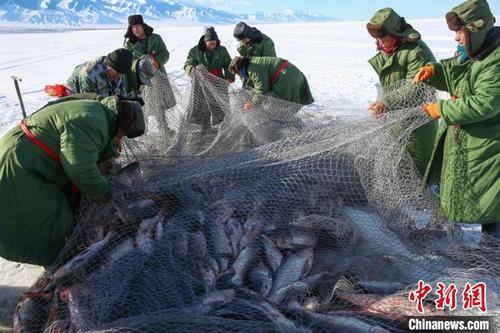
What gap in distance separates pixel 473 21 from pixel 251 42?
11.7ft

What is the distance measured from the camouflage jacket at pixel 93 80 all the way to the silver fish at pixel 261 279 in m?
2.94

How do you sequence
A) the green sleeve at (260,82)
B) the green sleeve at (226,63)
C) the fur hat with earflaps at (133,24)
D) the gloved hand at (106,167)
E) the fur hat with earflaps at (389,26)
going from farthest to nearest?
the green sleeve at (226,63) < the fur hat with earflaps at (133,24) < the green sleeve at (260,82) < the fur hat with earflaps at (389,26) < the gloved hand at (106,167)

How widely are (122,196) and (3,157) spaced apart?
958mm

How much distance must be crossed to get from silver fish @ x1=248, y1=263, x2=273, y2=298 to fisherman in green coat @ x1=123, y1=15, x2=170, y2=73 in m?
A: 4.34

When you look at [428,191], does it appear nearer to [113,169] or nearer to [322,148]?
[322,148]

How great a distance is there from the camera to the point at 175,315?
271cm

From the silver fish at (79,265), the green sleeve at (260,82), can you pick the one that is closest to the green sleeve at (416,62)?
the green sleeve at (260,82)

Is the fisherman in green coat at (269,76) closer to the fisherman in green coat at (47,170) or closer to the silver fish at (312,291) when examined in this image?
the fisherman in green coat at (47,170)

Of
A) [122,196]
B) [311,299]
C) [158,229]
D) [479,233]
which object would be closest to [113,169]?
[122,196]

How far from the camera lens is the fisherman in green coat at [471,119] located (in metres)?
3.29

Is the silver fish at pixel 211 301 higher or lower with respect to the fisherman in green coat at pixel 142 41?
lower

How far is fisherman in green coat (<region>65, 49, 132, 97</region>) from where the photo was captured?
15.6 feet

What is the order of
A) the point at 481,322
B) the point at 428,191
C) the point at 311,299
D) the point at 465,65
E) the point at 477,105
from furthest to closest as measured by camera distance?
the point at 428,191, the point at 465,65, the point at 477,105, the point at 311,299, the point at 481,322

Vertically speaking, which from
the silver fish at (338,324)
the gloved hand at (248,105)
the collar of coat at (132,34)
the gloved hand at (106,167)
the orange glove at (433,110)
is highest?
the collar of coat at (132,34)
